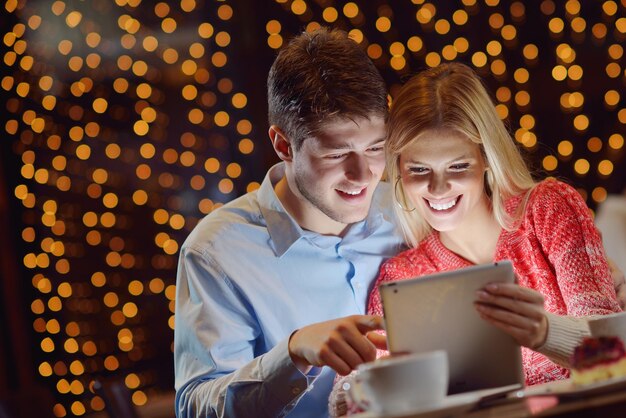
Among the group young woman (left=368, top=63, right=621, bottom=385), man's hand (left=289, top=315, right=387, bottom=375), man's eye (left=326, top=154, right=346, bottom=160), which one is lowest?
man's hand (left=289, top=315, right=387, bottom=375)

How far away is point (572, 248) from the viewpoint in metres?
1.40

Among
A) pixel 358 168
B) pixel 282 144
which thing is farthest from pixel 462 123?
pixel 282 144

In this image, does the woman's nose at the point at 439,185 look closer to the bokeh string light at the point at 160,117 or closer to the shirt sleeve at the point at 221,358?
the shirt sleeve at the point at 221,358

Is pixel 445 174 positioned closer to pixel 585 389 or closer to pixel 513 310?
pixel 513 310

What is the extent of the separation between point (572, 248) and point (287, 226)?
523mm

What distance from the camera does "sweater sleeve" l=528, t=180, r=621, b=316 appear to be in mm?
1327

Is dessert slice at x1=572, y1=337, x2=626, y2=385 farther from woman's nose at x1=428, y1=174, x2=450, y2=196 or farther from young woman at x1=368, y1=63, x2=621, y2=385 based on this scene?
woman's nose at x1=428, y1=174, x2=450, y2=196

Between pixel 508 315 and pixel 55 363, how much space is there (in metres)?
2.38

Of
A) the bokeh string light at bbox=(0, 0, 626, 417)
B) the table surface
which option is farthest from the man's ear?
the bokeh string light at bbox=(0, 0, 626, 417)

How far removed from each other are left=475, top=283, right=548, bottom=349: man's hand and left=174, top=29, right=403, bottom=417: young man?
1.68 feet

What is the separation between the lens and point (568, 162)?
325cm

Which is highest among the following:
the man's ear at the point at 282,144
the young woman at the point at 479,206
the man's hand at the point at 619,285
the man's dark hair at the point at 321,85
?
the man's dark hair at the point at 321,85

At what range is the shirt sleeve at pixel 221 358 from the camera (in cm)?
125

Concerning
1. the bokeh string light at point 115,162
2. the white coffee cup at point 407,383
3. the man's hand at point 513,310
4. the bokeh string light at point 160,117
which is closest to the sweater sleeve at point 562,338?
the man's hand at point 513,310
